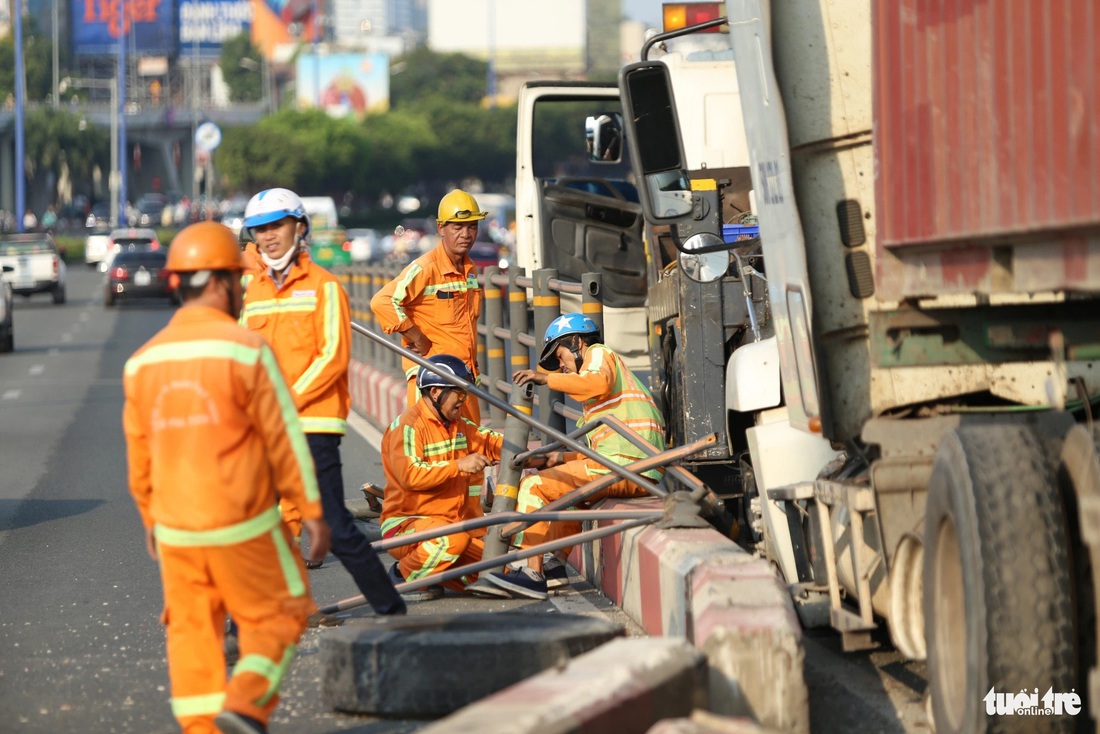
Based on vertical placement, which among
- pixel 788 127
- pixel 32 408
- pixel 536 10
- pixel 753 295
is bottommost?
pixel 32 408

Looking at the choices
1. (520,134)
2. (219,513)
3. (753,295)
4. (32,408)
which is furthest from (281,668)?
(32,408)

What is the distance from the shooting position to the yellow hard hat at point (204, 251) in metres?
5.50

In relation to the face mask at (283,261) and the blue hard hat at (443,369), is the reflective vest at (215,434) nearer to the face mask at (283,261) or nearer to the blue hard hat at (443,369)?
the face mask at (283,261)

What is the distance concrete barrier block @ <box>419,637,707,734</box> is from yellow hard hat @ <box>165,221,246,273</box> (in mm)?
1542

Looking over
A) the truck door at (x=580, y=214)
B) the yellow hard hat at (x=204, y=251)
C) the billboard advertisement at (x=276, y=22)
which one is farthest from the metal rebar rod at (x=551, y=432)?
the billboard advertisement at (x=276, y=22)

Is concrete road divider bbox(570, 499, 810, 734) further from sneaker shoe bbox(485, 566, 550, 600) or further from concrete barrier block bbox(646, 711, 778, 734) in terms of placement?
concrete barrier block bbox(646, 711, 778, 734)

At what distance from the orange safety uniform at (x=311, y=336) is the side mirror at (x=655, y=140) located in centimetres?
130

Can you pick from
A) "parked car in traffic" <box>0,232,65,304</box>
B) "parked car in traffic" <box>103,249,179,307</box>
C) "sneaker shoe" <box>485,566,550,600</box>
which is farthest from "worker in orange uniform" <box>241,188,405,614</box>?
"parked car in traffic" <box>0,232,65,304</box>

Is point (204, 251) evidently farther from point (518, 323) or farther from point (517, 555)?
point (518, 323)

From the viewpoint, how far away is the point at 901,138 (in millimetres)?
→ 5816

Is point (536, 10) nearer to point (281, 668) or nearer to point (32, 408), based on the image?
point (32, 408)

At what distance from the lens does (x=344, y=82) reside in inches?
6053

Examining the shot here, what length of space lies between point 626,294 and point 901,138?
8941 mm

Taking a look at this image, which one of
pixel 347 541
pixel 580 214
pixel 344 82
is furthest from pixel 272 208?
pixel 344 82
